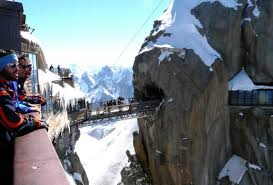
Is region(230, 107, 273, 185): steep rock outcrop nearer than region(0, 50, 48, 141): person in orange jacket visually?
No

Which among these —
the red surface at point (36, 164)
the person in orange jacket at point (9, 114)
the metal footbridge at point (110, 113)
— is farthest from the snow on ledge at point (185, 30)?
the red surface at point (36, 164)

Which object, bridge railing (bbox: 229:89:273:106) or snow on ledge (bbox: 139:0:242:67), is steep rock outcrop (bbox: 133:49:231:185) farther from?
bridge railing (bbox: 229:89:273:106)

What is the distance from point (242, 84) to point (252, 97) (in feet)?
6.29

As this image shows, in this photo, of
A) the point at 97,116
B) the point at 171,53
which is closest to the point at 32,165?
the point at 97,116

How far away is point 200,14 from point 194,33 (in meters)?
3.74

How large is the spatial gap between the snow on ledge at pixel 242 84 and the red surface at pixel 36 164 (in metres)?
42.8

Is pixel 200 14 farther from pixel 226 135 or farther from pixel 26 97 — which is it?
pixel 26 97

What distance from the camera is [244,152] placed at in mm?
45000

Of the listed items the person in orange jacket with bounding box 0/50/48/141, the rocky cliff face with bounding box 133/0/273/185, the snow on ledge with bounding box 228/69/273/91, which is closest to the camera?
the person in orange jacket with bounding box 0/50/48/141

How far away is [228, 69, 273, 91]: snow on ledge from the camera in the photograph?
45469 millimetres

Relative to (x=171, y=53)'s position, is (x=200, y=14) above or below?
above

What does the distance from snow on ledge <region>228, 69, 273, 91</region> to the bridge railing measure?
16.0 inches

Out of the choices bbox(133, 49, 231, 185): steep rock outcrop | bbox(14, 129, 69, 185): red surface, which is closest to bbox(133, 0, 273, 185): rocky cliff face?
bbox(133, 49, 231, 185): steep rock outcrop

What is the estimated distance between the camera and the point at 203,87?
40062mm
